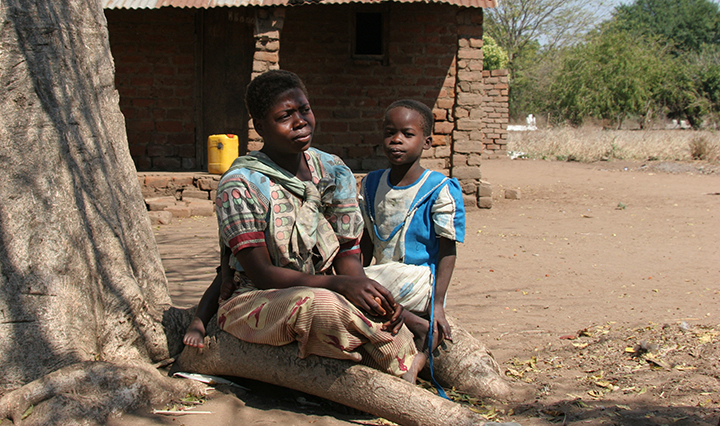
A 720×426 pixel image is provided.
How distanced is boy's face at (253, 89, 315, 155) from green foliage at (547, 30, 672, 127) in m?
25.3

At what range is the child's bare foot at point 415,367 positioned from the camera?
2.53 metres

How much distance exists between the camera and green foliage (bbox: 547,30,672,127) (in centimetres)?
2538

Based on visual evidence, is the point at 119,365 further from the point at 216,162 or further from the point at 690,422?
the point at 216,162

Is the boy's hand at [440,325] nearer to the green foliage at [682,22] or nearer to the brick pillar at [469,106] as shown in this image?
the brick pillar at [469,106]

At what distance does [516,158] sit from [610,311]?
1449 centimetres

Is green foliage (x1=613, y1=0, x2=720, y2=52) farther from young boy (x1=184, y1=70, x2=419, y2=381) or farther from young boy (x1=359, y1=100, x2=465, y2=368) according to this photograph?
young boy (x1=184, y1=70, x2=419, y2=381)

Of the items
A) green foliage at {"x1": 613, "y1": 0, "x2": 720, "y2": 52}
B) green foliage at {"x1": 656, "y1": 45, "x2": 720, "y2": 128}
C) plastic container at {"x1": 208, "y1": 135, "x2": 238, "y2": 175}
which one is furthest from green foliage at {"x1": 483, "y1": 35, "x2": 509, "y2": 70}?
plastic container at {"x1": 208, "y1": 135, "x2": 238, "y2": 175}

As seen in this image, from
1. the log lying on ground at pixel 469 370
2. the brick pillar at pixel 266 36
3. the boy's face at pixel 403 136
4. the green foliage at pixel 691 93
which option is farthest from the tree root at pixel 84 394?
the green foliage at pixel 691 93

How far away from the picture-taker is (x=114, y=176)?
271cm

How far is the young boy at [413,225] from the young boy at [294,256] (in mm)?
193

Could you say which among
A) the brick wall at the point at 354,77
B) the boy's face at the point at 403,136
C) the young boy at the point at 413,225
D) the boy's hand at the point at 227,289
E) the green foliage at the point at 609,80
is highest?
the green foliage at the point at 609,80

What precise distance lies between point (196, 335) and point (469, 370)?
49.1 inches

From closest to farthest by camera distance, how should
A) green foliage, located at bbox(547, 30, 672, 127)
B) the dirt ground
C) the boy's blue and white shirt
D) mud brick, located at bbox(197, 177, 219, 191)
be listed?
1. the dirt ground
2. the boy's blue and white shirt
3. mud brick, located at bbox(197, 177, 219, 191)
4. green foliage, located at bbox(547, 30, 672, 127)

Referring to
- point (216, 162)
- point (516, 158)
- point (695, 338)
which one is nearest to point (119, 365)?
point (695, 338)
